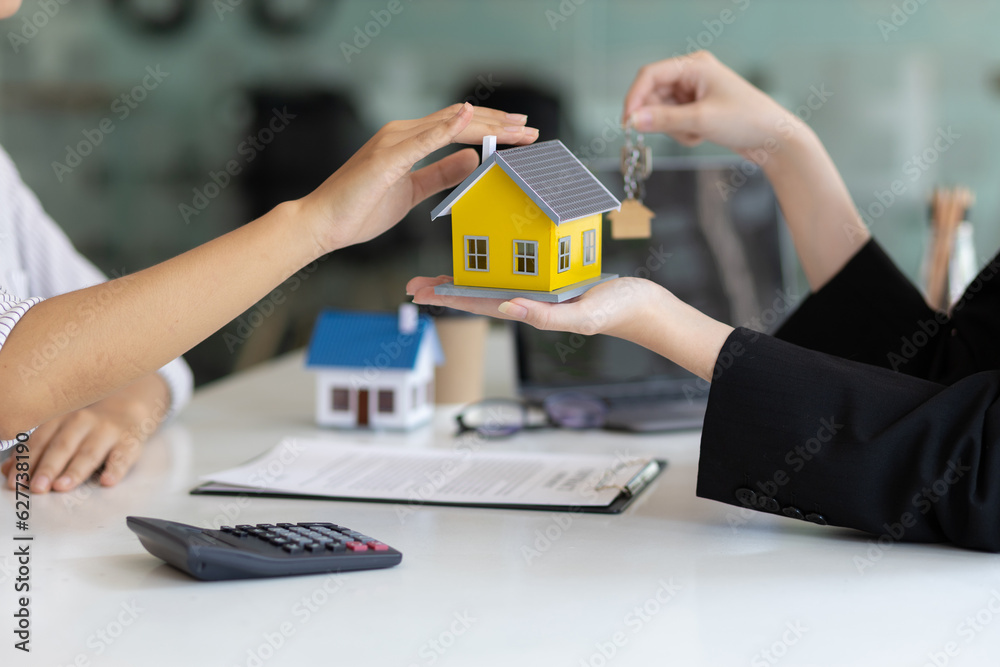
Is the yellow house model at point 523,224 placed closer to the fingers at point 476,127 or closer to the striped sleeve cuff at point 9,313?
the fingers at point 476,127

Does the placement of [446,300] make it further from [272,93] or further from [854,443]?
[272,93]

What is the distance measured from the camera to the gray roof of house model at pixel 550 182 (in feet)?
2.78

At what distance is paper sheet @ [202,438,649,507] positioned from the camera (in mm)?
948

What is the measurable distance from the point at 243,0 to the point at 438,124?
8.37ft

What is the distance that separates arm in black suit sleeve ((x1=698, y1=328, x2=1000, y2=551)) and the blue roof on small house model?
55cm

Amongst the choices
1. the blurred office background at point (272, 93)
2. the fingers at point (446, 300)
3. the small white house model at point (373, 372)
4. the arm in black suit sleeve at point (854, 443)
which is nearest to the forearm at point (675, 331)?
the arm in black suit sleeve at point (854, 443)

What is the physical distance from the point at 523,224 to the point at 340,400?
53 centimetres

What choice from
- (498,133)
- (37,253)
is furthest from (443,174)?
(37,253)

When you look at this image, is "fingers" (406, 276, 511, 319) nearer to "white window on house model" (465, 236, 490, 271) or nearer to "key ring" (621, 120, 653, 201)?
"white window on house model" (465, 236, 490, 271)

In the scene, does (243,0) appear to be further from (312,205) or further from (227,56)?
(312,205)

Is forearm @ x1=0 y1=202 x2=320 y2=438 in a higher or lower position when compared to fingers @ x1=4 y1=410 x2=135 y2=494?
higher

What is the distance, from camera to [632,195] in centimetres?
120

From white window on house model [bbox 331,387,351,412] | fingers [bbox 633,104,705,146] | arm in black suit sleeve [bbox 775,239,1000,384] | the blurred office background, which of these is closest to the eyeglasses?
white window on house model [bbox 331,387,351,412]

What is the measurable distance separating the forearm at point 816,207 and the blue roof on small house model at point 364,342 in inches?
20.3
